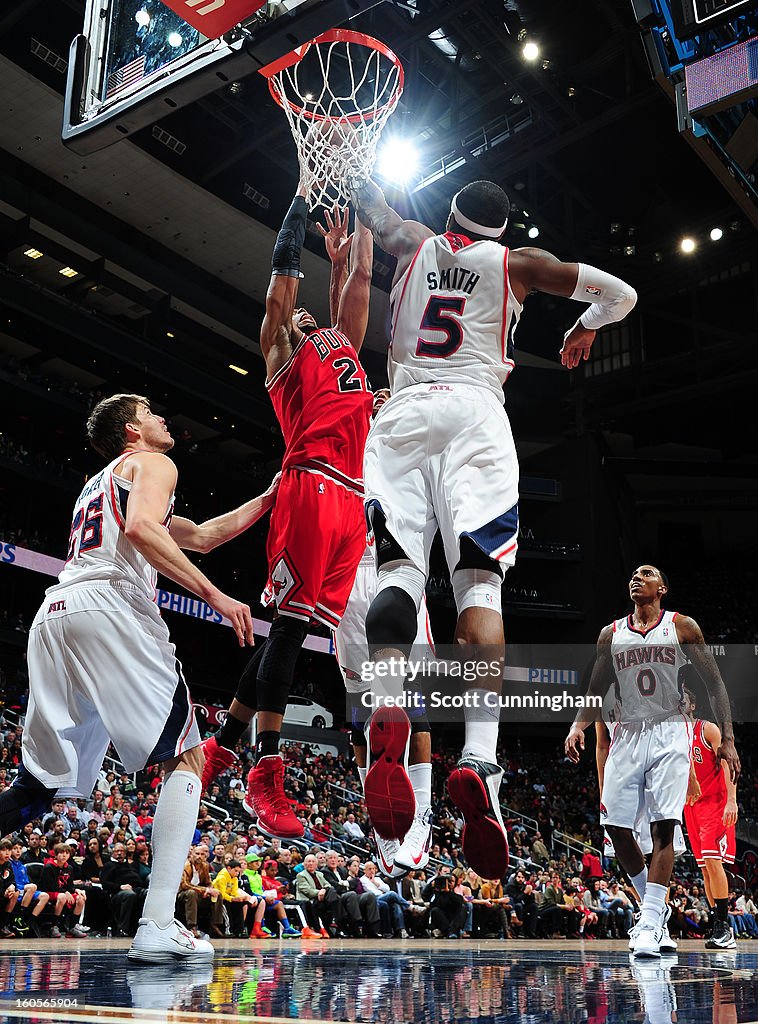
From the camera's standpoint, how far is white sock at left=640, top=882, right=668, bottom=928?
560cm

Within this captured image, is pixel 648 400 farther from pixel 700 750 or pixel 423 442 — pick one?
pixel 423 442

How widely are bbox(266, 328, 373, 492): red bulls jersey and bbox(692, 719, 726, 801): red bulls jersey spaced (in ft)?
16.8

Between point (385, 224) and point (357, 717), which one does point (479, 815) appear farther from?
point (385, 224)

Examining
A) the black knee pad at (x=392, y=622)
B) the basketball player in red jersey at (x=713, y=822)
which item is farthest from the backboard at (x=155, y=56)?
the basketball player in red jersey at (x=713, y=822)

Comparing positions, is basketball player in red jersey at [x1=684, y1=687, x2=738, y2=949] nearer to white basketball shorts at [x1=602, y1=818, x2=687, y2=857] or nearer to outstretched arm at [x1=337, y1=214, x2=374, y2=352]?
white basketball shorts at [x1=602, y1=818, x2=687, y2=857]

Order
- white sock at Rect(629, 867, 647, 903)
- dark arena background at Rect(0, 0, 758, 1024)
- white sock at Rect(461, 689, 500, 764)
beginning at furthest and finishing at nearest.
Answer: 1. dark arena background at Rect(0, 0, 758, 1024)
2. white sock at Rect(629, 867, 647, 903)
3. white sock at Rect(461, 689, 500, 764)

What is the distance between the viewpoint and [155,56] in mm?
5051

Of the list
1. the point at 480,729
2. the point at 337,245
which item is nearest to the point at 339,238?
the point at 337,245

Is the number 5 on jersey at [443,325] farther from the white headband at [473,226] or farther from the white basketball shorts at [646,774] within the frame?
the white basketball shorts at [646,774]

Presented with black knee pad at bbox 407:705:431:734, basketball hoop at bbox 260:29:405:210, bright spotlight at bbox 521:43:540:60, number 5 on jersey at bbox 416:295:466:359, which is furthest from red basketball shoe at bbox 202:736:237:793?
bright spotlight at bbox 521:43:540:60

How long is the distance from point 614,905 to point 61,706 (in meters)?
13.4

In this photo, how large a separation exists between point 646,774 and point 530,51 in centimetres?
1667

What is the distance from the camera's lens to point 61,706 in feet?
12.7

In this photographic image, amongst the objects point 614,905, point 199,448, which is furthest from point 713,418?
point 614,905
